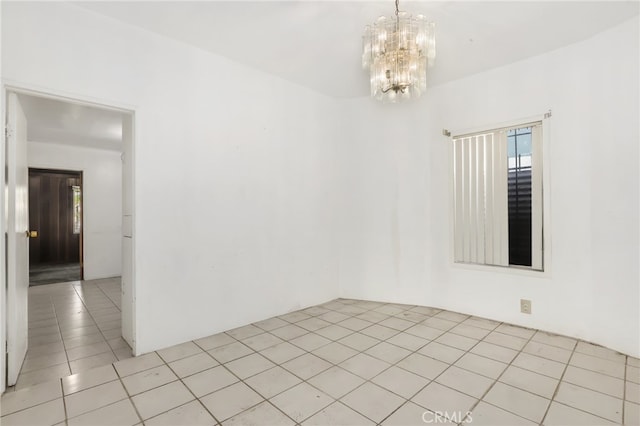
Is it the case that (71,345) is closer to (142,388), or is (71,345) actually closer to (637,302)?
(142,388)

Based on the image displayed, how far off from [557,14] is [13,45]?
3945 mm

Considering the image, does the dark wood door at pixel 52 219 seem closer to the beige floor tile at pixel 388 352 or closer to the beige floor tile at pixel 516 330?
the beige floor tile at pixel 388 352

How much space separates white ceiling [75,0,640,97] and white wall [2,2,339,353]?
0.80 ft

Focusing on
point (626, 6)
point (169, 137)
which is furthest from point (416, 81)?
point (169, 137)

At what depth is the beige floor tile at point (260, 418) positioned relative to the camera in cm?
169

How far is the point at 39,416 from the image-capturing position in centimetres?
175

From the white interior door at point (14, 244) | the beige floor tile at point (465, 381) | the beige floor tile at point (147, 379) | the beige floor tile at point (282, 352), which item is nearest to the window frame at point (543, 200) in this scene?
the beige floor tile at point (465, 381)

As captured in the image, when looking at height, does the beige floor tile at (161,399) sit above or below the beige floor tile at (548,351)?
below

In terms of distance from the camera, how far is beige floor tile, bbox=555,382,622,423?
175 cm

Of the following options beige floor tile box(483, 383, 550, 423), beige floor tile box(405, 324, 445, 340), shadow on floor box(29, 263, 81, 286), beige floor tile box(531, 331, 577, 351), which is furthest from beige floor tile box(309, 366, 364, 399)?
shadow on floor box(29, 263, 81, 286)

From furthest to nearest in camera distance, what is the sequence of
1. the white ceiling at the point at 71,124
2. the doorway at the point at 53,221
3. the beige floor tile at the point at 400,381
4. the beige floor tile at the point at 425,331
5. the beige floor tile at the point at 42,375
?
the doorway at the point at 53,221, the white ceiling at the point at 71,124, the beige floor tile at the point at 425,331, the beige floor tile at the point at 42,375, the beige floor tile at the point at 400,381

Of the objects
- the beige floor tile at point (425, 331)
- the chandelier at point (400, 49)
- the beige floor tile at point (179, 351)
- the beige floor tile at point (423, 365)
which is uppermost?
the chandelier at point (400, 49)

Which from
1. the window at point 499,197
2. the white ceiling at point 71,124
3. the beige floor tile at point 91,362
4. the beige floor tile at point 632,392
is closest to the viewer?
the beige floor tile at point 632,392

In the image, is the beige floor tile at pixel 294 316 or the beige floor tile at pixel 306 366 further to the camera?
the beige floor tile at pixel 294 316
